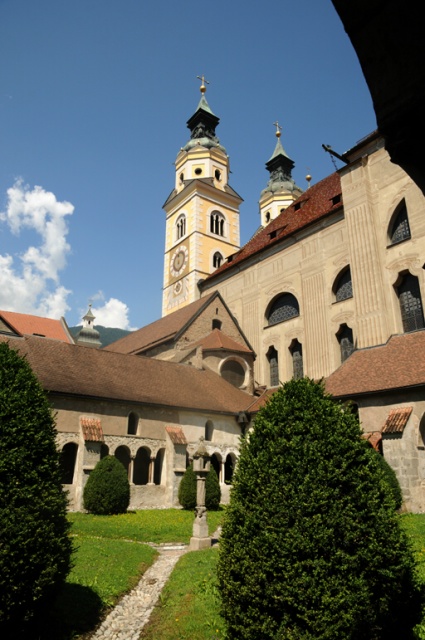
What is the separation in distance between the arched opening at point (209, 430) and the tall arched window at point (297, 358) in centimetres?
773

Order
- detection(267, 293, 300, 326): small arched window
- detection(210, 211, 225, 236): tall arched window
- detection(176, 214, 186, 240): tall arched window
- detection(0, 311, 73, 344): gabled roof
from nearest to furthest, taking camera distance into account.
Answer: detection(267, 293, 300, 326): small arched window < detection(0, 311, 73, 344): gabled roof < detection(210, 211, 225, 236): tall arched window < detection(176, 214, 186, 240): tall arched window

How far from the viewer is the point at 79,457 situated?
1995 centimetres

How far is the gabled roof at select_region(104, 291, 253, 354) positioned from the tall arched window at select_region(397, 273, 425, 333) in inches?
537

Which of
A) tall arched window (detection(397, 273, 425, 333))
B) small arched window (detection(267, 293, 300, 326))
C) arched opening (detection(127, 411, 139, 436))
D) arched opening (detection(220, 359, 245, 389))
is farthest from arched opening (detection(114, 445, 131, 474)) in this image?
tall arched window (detection(397, 273, 425, 333))

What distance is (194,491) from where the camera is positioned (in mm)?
20891

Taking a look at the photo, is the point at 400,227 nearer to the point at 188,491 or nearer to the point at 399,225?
the point at 399,225

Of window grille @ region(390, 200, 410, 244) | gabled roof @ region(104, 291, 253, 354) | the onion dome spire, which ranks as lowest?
gabled roof @ region(104, 291, 253, 354)

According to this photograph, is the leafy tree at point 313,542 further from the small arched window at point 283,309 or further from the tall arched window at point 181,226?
the tall arched window at point 181,226

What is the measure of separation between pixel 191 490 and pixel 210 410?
473cm

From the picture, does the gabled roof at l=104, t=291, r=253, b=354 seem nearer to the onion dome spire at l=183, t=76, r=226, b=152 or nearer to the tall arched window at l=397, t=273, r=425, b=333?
the tall arched window at l=397, t=273, r=425, b=333

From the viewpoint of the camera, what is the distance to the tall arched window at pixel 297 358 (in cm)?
3010

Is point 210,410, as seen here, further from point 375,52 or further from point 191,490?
point 375,52

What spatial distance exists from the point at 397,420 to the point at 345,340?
33.3 feet

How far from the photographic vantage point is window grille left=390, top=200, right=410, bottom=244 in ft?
80.7
